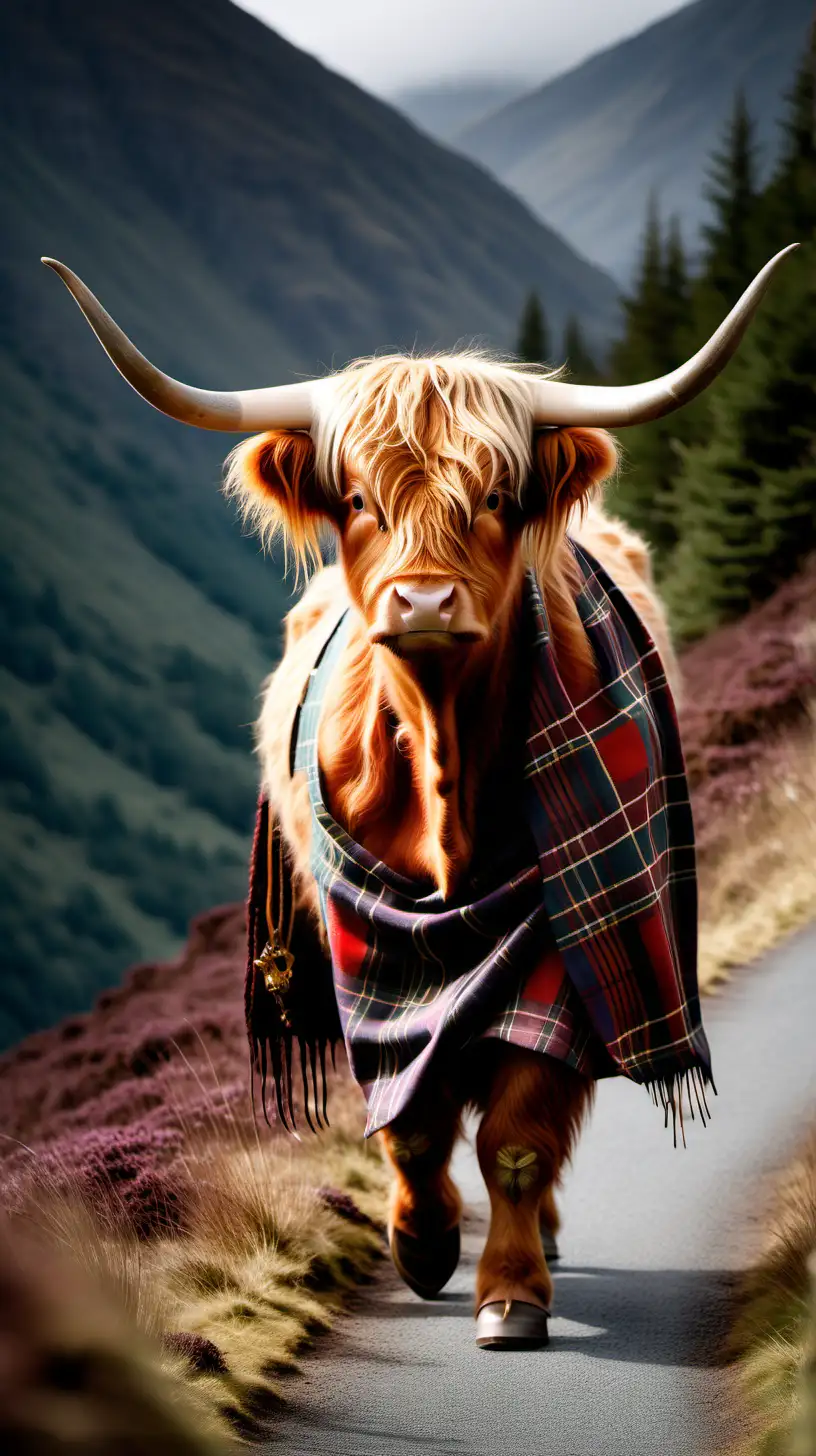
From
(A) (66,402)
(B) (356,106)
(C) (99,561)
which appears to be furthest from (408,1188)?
(B) (356,106)

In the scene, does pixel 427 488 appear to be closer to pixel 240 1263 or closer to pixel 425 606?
pixel 425 606

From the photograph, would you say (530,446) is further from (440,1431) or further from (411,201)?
(411,201)

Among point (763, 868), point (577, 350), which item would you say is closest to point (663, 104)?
point (577, 350)

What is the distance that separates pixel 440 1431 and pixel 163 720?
33.7 metres

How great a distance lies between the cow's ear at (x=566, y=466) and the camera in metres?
3.42

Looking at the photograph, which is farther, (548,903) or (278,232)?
(278,232)

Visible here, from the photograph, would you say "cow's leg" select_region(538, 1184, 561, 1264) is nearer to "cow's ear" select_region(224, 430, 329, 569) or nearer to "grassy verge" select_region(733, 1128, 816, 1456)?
"grassy verge" select_region(733, 1128, 816, 1456)

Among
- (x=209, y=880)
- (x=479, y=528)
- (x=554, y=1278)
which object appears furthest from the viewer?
(x=209, y=880)

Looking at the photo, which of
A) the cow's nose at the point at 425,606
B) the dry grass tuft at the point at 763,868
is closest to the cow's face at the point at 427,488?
the cow's nose at the point at 425,606

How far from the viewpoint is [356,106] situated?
79.3 metres

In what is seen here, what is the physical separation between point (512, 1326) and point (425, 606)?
1.48 meters

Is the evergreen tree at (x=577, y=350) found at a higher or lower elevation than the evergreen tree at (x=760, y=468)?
higher

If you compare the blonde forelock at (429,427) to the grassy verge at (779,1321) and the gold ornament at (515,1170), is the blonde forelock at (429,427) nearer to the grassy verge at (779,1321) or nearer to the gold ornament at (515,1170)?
the gold ornament at (515,1170)

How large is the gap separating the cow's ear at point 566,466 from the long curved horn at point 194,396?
50 centimetres
